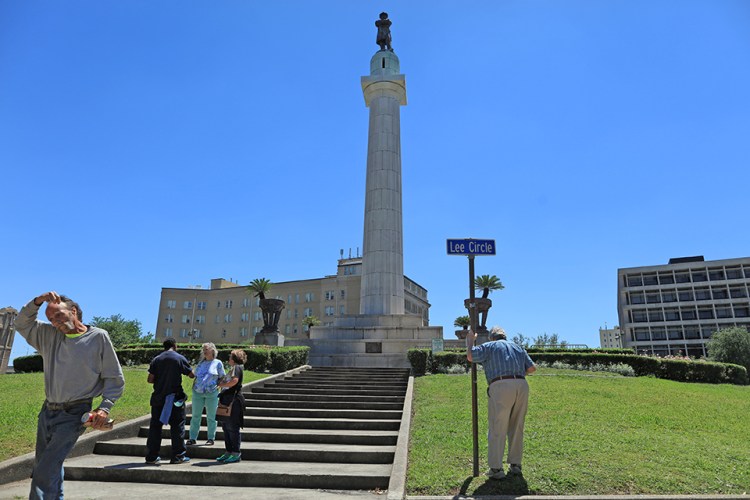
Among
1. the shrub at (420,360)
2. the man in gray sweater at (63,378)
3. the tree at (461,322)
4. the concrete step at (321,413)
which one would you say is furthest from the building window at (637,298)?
the man in gray sweater at (63,378)

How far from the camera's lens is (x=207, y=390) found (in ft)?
25.7

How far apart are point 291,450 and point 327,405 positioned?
4.13 metres

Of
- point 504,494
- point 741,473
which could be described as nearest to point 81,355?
point 504,494

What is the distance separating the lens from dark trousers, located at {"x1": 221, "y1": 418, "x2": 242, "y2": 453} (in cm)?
734

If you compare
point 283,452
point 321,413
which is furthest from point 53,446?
point 321,413

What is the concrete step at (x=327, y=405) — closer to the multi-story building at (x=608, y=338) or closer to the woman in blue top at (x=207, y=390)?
the woman in blue top at (x=207, y=390)

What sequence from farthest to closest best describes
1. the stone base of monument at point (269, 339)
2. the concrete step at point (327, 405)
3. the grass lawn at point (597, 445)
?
1. the stone base of monument at point (269, 339)
2. the concrete step at point (327, 405)
3. the grass lawn at point (597, 445)

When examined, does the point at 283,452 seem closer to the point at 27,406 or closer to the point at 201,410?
the point at 201,410

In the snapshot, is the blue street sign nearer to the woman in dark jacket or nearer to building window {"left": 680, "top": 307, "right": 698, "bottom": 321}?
the woman in dark jacket

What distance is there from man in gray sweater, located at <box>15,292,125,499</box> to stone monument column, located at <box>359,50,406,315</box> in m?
23.1

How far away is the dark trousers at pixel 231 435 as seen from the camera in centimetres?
734

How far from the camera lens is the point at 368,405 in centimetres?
1159

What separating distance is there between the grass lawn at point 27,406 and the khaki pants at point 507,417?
22.4 ft

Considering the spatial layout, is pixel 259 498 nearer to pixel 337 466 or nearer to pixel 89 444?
pixel 337 466
